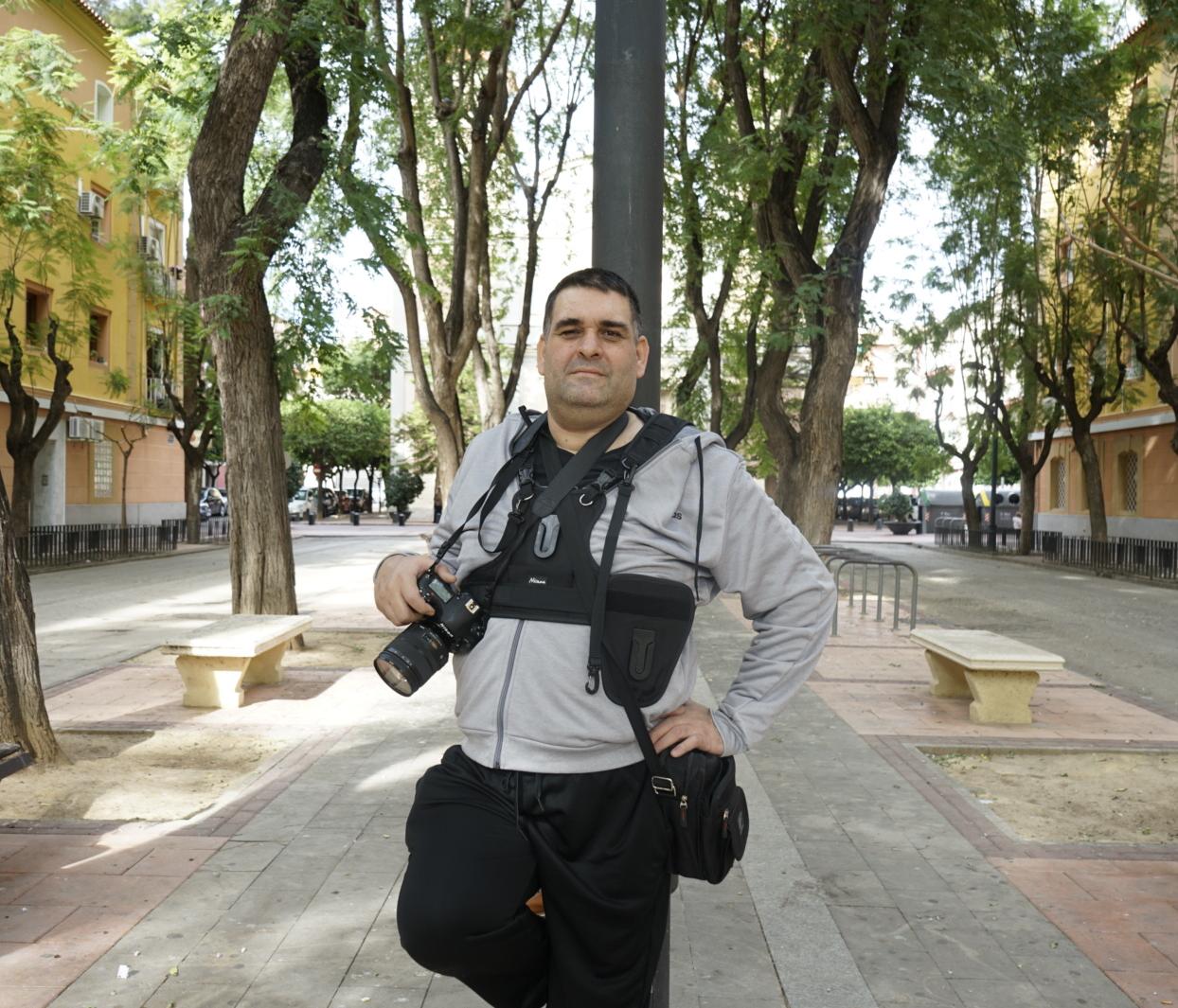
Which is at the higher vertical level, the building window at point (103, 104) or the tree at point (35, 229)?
the building window at point (103, 104)

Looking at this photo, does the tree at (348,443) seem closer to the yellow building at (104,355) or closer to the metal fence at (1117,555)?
the yellow building at (104,355)

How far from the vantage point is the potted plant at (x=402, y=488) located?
54.9 metres

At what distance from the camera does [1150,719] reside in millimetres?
8898

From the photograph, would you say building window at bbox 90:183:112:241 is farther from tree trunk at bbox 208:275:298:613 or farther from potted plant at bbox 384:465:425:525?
potted plant at bbox 384:465:425:525

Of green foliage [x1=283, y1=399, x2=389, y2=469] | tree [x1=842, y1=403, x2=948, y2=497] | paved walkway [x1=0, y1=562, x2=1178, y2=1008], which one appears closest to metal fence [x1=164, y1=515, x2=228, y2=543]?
green foliage [x1=283, y1=399, x2=389, y2=469]

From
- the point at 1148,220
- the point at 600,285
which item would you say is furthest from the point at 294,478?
the point at 600,285

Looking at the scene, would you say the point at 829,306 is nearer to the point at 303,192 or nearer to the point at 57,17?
the point at 303,192

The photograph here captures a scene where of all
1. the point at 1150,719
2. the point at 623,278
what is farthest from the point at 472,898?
the point at 1150,719

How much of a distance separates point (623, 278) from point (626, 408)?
333mm

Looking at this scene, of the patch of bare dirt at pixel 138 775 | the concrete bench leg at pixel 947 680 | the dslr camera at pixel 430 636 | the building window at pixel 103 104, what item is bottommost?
the patch of bare dirt at pixel 138 775

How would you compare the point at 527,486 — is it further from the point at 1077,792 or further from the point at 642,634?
the point at 1077,792

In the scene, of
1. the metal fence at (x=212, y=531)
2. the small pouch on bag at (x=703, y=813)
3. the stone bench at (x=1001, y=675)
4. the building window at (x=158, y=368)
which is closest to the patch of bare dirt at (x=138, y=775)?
the small pouch on bag at (x=703, y=813)

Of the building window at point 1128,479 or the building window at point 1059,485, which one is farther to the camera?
the building window at point 1059,485

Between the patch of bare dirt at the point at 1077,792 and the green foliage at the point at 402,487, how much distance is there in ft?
157
